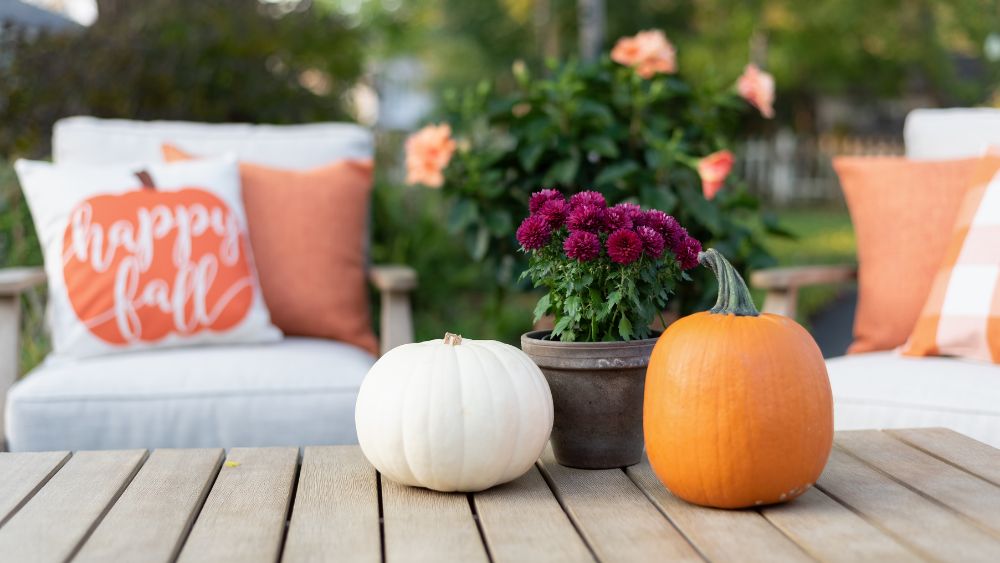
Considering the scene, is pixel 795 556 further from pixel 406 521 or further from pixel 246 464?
pixel 246 464

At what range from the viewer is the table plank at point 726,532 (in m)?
1.10

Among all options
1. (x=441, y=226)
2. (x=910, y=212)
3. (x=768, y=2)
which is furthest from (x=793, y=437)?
(x=768, y=2)

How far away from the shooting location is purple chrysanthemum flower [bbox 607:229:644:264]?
1.33 m

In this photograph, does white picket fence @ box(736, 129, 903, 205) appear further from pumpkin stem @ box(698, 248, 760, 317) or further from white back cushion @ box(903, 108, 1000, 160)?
pumpkin stem @ box(698, 248, 760, 317)

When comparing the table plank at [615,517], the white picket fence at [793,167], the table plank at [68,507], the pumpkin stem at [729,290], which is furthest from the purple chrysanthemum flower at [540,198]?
the white picket fence at [793,167]

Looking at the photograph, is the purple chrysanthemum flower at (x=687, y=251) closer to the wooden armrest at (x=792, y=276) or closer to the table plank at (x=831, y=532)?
the table plank at (x=831, y=532)

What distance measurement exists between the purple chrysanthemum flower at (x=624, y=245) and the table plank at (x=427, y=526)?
367mm

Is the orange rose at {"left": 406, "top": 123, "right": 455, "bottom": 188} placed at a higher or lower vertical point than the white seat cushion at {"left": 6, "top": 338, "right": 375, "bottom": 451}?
higher

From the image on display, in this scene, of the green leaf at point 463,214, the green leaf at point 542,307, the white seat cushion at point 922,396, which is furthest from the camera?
the green leaf at point 463,214

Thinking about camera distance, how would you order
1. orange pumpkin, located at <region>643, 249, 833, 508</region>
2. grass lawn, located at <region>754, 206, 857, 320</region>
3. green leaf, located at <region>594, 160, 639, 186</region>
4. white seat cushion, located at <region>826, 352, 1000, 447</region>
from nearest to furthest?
1. orange pumpkin, located at <region>643, 249, 833, 508</region>
2. white seat cushion, located at <region>826, 352, 1000, 447</region>
3. green leaf, located at <region>594, 160, 639, 186</region>
4. grass lawn, located at <region>754, 206, 857, 320</region>

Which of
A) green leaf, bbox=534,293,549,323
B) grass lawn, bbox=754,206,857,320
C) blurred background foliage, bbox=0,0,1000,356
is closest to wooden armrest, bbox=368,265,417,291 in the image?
blurred background foliage, bbox=0,0,1000,356

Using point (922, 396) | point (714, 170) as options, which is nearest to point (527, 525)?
point (922, 396)

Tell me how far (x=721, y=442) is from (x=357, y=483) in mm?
482

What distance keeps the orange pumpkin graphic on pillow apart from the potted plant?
44.8 inches
